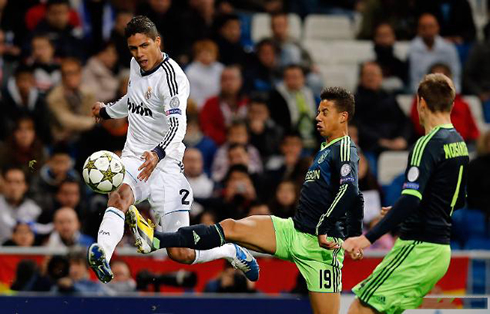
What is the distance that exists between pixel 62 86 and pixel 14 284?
3.18 m

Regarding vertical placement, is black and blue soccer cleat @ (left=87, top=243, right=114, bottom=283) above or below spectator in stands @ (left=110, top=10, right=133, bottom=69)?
below

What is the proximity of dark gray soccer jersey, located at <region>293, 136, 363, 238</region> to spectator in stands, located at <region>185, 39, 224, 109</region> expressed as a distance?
5428 millimetres

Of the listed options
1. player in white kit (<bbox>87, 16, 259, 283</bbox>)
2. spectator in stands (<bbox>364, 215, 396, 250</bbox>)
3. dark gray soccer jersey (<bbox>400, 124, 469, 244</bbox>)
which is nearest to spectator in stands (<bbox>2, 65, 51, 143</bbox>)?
spectator in stands (<bbox>364, 215, 396, 250</bbox>)

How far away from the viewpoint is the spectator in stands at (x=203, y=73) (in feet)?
44.4

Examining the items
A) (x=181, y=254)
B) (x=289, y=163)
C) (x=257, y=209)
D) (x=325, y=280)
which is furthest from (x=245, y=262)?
(x=289, y=163)

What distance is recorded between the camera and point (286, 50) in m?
14.3

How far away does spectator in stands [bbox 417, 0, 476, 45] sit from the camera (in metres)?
15.1

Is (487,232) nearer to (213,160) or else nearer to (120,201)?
(213,160)

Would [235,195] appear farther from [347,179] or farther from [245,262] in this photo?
[347,179]

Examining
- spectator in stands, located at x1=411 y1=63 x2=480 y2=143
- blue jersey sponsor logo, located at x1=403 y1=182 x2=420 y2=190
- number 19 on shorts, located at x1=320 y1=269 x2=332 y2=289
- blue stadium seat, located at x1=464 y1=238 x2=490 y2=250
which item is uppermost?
spectator in stands, located at x1=411 y1=63 x2=480 y2=143

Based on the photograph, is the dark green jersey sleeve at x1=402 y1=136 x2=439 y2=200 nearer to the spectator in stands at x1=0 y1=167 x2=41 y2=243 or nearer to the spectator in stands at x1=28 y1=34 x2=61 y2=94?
the spectator in stands at x1=0 y1=167 x2=41 y2=243

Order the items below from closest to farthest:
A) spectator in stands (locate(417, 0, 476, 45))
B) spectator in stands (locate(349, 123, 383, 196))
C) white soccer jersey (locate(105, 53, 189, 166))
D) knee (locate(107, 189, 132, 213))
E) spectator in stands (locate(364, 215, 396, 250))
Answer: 1. knee (locate(107, 189, 132, 213))
2. white soccer jersey (locate(105, 53, 189, 166))
3. spectator in stands (locate(364, 215, 396, 250))
4. spectator in stands (locate(349, 123, 383, 196))
5. spectator in stands (locate(417, 0, 476, 45))

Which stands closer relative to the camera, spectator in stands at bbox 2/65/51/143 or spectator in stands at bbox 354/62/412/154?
spectator in stands at bbox 2/65/51/143

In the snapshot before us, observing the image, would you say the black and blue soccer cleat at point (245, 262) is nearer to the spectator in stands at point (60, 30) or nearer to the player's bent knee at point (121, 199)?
the player's bent knee at point (121, 199)
